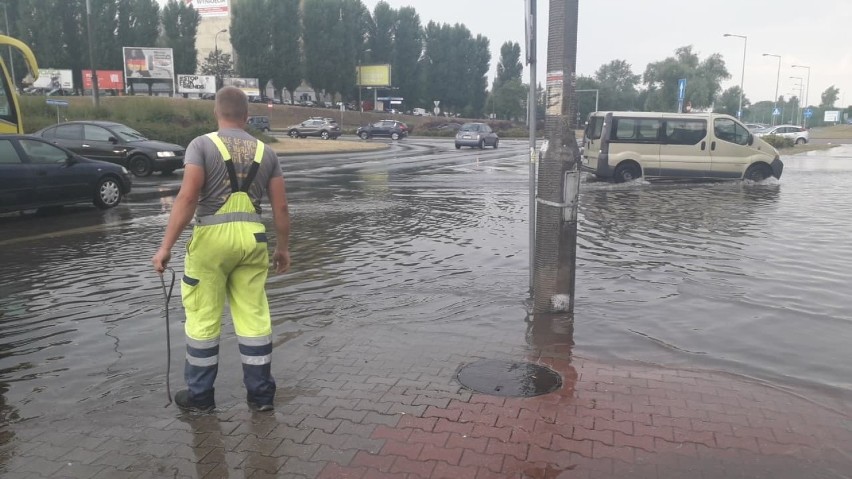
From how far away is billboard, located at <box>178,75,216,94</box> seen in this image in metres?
75.0

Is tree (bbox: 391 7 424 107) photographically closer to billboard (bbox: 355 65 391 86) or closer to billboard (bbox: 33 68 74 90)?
billboard (bbox: 355 65 391 86)

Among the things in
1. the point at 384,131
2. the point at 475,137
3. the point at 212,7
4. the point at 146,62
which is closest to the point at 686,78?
the point at 384,131

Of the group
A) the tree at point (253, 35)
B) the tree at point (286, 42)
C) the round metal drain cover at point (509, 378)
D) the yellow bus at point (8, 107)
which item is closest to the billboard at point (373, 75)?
the tree at point (286, 42)

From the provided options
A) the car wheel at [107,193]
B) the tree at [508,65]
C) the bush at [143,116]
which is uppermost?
the tree at [508,65]

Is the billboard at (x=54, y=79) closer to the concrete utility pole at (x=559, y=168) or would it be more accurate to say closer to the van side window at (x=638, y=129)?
the van side window at (x=638, y=129)

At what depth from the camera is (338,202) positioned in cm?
1433

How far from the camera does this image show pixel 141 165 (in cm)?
1970

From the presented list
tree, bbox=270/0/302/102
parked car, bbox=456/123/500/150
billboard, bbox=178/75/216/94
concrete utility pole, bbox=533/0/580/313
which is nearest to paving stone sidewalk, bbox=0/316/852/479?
concrete utility pole, bbox=533/0/580/313

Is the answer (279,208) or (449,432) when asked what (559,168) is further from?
(449,432)

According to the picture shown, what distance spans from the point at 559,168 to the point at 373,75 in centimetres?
8604

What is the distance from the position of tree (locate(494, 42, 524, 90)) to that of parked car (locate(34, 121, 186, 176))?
97244mm

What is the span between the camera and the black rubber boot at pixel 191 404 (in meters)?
3.96

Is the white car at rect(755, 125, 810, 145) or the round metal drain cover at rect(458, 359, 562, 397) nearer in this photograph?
the round metal drain cover at rect(458, 359, 562, 397)

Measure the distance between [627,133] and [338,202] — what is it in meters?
9.00
